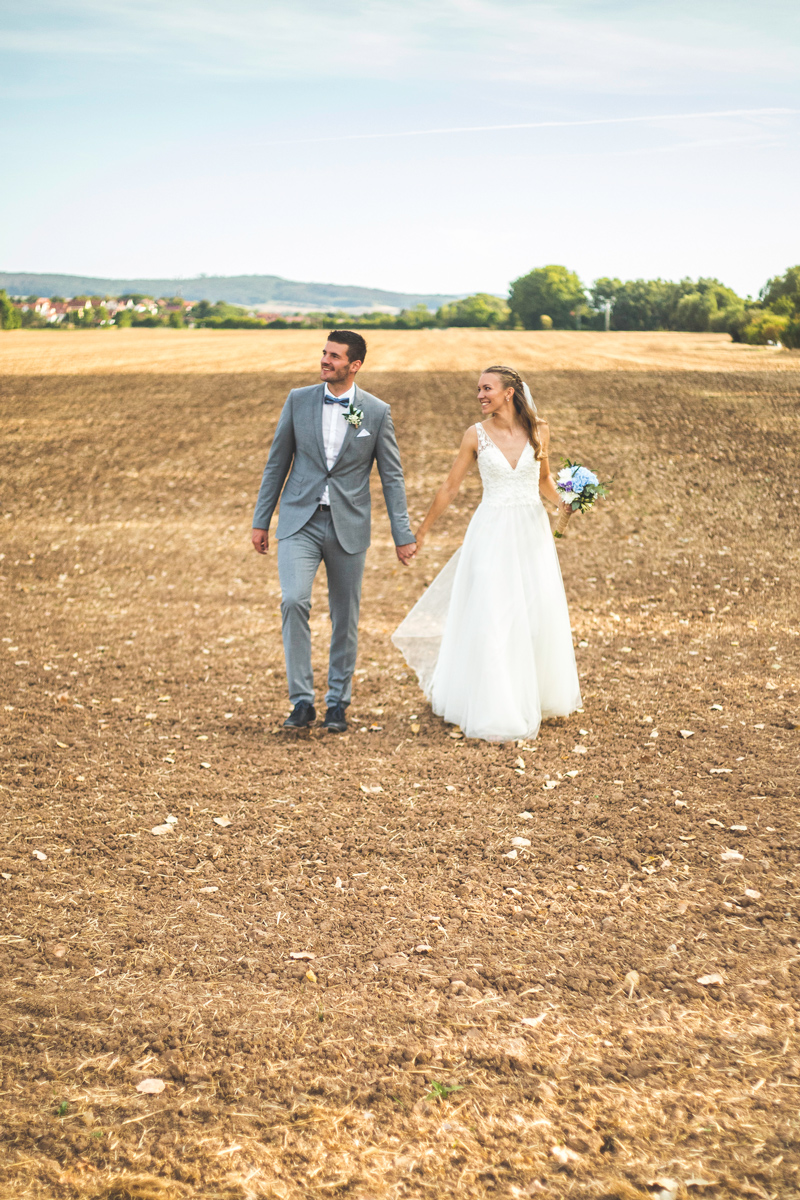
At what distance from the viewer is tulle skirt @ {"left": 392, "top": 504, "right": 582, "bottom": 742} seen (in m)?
6.55

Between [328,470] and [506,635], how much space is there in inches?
64.7

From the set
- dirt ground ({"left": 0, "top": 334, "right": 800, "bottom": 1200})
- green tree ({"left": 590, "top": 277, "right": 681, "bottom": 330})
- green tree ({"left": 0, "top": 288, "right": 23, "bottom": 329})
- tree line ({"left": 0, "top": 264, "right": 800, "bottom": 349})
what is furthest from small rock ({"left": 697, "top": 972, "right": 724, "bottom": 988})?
green tree ({"left": 590, "top": 277, "right": 681, "bottom": 330})

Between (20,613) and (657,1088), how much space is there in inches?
361

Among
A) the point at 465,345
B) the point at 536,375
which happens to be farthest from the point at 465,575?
the point at 465,345

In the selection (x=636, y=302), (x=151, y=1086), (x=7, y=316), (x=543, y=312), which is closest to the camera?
(x=151, y=1086)

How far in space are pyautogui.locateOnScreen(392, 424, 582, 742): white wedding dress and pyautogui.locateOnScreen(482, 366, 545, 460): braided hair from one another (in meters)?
0.07

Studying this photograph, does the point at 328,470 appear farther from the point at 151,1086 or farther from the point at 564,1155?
the point at 564,1155

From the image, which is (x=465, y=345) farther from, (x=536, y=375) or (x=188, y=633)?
(x=188, y=633)

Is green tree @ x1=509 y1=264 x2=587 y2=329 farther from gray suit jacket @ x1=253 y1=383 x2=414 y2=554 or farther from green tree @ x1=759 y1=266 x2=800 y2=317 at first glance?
gray suit jacket @ x1=253 y1=383 x2=414 y2=554

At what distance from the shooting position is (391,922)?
172 inches

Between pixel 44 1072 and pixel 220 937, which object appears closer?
pixel 44 1072

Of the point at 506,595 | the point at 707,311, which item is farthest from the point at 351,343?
the point at 707,311

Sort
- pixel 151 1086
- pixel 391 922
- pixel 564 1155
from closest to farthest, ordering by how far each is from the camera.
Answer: pixel 564 1155 → pixel 151 1086 → pixel 391 922

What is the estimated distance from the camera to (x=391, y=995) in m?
3.80
